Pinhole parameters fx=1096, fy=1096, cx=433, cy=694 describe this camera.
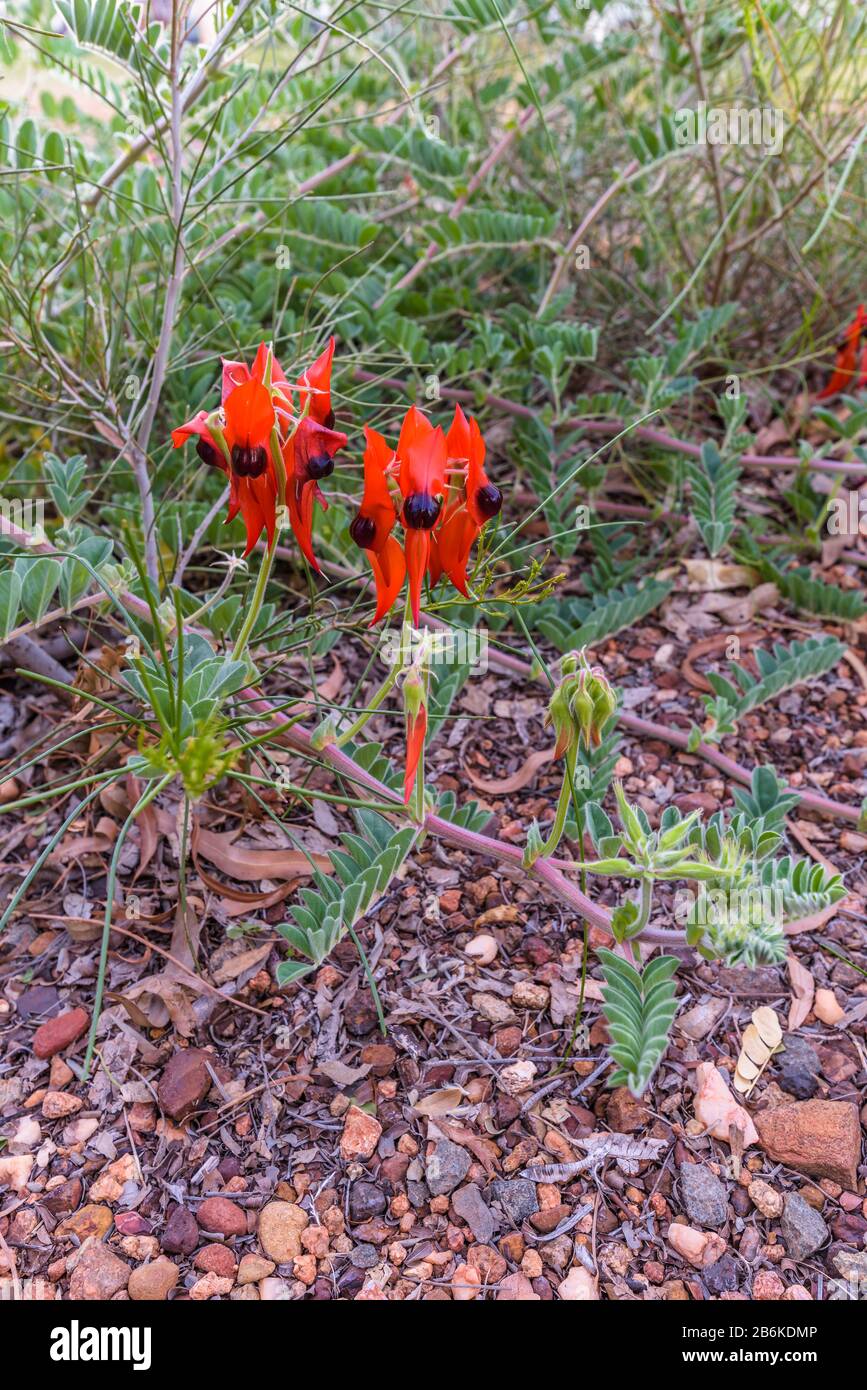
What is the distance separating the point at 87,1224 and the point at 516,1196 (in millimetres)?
458

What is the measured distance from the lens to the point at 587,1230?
1.16 metres

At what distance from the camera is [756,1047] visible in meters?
1.34

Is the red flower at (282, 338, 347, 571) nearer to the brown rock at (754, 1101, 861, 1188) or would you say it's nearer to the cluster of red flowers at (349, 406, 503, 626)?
the cluster of red flowers at (349, 406, 503, 626)

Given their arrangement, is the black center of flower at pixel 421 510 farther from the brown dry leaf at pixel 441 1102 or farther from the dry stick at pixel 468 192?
the dry stick at pixel 468 192

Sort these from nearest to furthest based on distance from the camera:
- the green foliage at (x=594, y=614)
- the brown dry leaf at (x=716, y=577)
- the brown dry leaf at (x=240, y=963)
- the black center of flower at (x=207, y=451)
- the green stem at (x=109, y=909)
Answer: the green stem at (x=109, y=909) → the black center of flower at (x=207, y=451) → the brown dry leaf at (x=240, y=963) → the green foliage at (x=594, y=614) → the brown dry leaf at (x=716, y=577)

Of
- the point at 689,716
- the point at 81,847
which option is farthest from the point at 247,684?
the point at 689,716

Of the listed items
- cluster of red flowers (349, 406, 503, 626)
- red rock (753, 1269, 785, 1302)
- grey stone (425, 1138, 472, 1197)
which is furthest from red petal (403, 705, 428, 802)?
red rock (753, 1269, 785, 1302)

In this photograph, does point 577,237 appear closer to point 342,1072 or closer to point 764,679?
point 764,679

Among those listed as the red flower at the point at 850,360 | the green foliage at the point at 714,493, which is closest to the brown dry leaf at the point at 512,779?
the green foliage at the point at 714,493

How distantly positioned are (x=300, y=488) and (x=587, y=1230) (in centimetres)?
83

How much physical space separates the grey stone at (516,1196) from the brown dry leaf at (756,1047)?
0.29 metres

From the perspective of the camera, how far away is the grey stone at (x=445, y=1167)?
1190mm

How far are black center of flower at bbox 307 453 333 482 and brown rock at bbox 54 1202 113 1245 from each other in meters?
0.81
